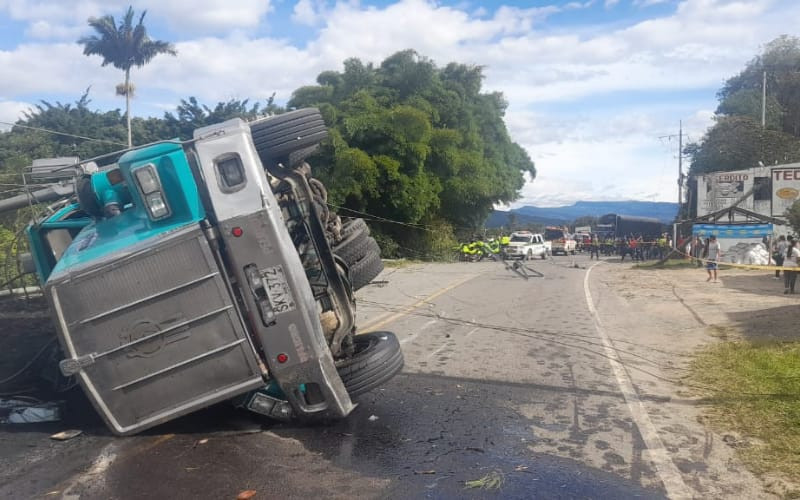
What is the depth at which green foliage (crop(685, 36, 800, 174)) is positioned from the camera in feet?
146

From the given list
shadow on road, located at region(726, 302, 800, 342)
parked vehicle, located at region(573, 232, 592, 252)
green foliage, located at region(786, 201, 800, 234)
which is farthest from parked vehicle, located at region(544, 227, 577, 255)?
shadow on road, located at region(726, 302, 800, 342)

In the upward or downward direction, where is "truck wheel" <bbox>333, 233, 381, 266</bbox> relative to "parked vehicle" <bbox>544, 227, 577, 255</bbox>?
upward

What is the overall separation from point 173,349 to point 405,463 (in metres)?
1.84

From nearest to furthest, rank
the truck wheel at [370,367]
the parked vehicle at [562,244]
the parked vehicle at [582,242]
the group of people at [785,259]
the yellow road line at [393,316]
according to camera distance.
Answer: the truck wheel at [370,367]
the yellow road line at [393,316]
the group of people at [785,259]
the parked vehicle at [562,244]
the parked vehicle at [582,242]

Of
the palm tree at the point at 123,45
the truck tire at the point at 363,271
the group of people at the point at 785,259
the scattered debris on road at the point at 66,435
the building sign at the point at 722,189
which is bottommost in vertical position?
the building sign at the point at 722,189

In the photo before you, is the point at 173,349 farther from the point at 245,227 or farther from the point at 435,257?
the point at 435,257

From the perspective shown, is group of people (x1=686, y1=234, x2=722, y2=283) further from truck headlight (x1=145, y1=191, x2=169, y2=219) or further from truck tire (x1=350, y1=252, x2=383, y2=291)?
truck headlight (x1=145, y1=191, x2=169, y2=219)

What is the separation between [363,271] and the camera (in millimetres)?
6734

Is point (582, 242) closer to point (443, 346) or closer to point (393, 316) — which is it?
point (393, 316)

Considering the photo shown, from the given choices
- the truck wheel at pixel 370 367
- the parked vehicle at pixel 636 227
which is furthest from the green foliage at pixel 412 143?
the truck wheel at pixel 370 367

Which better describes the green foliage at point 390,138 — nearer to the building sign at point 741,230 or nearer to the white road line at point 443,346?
the building sign at point 741,230

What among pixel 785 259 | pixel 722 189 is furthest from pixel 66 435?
pixel 722 189

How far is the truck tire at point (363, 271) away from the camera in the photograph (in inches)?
262

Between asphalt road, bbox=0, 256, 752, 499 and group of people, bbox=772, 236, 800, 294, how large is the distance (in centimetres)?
Answer: 1061
